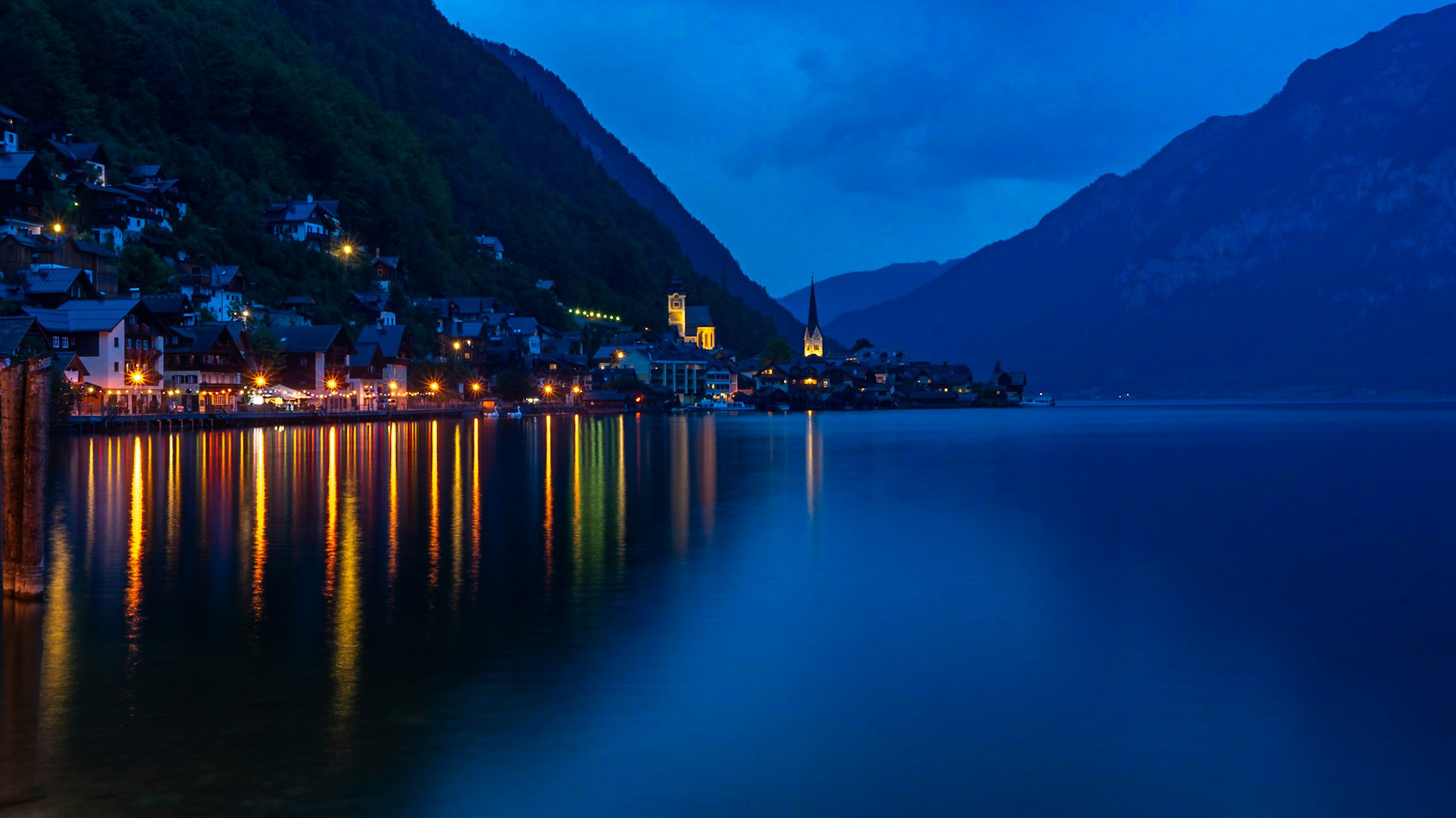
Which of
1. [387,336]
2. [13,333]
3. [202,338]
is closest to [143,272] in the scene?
[202,338]

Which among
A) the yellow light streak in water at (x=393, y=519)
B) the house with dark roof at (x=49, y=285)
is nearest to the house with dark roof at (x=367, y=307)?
the house with dark roof at (x=49, y=285)

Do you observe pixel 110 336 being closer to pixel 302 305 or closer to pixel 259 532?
pixel 302 305

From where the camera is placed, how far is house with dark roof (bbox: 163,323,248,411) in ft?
276

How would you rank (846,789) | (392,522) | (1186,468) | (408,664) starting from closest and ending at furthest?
(846,789)
(408,664)
(392,522)
(1186,468)

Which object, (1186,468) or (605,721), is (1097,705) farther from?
(1186,468)

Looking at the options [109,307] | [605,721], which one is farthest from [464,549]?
[109,307]

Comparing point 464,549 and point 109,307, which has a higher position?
point 109,307

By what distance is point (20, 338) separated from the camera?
61656 millimetres

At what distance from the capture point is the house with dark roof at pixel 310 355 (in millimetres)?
97938

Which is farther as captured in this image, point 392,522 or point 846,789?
point 392,522

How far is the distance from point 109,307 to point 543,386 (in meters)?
75.1

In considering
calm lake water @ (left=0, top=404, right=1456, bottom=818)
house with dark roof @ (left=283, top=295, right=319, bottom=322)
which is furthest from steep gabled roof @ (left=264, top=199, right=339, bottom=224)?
calm lake water @ (left=0, top=404, right=1456, bottom=818)

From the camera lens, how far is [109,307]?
73.9 metres

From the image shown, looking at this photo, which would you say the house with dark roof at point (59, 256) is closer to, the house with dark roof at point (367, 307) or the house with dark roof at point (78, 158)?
the house with dark roof at point (78, 158)
